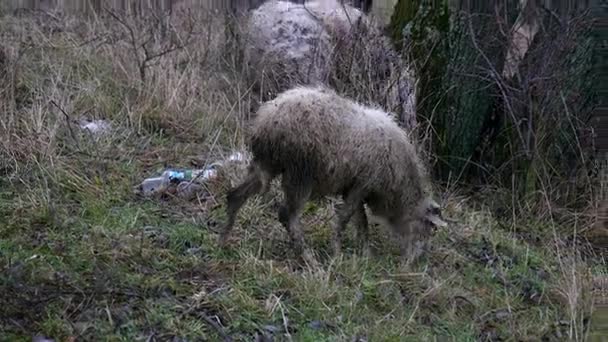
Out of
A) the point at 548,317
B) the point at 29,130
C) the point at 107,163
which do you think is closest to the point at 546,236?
the point at 548,317

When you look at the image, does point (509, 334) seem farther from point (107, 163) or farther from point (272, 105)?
point (107, 163)

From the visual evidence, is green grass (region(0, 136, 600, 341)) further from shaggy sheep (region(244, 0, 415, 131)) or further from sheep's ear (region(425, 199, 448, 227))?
shaggy sheep (region(244, 0, 415, 131))

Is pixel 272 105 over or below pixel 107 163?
over

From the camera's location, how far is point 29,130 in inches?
355

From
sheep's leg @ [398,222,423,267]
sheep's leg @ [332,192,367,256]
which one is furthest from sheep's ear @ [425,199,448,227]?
sheep's leg @ [332,192,367,256]

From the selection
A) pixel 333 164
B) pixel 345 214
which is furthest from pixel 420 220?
pixel 333 164

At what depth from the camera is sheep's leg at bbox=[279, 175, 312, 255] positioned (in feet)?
23.9

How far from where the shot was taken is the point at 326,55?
1061 centimetres

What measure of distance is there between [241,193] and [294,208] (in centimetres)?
41

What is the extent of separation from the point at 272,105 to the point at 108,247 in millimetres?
1425

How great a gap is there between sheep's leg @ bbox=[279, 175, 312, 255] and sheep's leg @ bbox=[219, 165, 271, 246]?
18cm

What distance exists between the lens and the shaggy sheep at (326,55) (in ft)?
32.7

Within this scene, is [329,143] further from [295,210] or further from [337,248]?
[337,248]

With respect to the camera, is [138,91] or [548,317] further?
[138,91]
